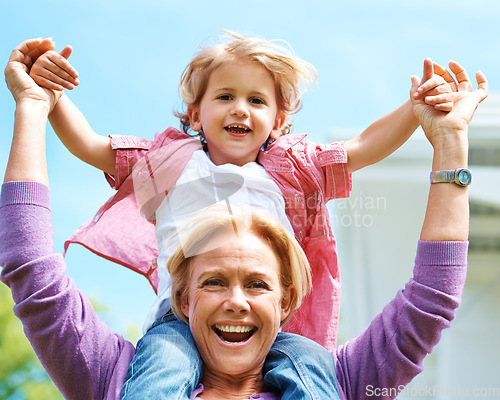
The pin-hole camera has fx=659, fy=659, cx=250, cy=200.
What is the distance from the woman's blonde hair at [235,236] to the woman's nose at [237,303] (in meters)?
0.13

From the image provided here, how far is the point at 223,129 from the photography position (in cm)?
181

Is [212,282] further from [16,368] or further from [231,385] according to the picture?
[16,368]

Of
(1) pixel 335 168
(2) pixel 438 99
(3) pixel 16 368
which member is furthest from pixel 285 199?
(3) pixel 16 368

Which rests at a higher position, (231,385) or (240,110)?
(240,110)

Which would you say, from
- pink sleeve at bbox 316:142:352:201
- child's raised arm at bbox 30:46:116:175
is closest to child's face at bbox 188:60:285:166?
pink sleeve at bbox 316:142:352:201

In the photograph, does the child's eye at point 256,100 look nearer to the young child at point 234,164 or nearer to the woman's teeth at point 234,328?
the young child at point 234,164

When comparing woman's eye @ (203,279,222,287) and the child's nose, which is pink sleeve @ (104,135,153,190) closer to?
the child's nose

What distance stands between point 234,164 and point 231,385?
0.67 meters

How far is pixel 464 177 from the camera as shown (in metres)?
1.45

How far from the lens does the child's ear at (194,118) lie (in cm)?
193

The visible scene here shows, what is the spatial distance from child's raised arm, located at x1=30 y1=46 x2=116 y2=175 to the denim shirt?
0.04m

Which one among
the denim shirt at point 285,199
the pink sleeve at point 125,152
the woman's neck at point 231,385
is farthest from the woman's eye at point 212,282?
the pink sleeve at point 125,152

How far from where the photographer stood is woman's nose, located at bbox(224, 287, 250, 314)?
1.32 m

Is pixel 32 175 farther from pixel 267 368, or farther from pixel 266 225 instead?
pixel 267 368
